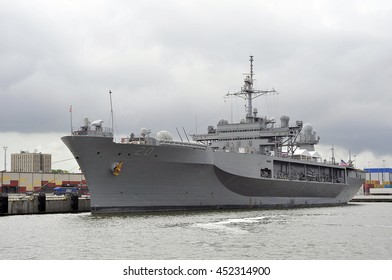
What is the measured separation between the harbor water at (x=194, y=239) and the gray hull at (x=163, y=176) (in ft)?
7.94

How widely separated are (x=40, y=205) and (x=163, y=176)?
39.8 ft

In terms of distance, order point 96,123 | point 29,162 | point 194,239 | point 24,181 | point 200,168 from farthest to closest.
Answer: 1. point 29,162
2. point 24,181
3. point 200,168
4. point 96,123
5. point 194,239

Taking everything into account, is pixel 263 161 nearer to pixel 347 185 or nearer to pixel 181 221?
pixel 181 221

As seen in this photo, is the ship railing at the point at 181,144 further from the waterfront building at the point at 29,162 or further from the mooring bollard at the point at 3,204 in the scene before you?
the waterfront building at the point at 29,162

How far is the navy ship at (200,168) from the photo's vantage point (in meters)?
33.2

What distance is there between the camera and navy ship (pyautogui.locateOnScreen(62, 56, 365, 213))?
1309 inches

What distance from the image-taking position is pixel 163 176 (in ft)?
114

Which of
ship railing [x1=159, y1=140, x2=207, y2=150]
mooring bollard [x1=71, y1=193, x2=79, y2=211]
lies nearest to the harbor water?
ship railing [x1=159, y1=140, x2=207, y2=150]

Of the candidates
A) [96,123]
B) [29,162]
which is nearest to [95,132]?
[96,123]

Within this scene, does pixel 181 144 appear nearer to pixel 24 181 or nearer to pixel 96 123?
pixel 96 123

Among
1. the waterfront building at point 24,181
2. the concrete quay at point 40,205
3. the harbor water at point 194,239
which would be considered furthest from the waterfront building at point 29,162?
the harbor water at point 194,239

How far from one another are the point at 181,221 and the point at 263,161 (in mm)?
13801
